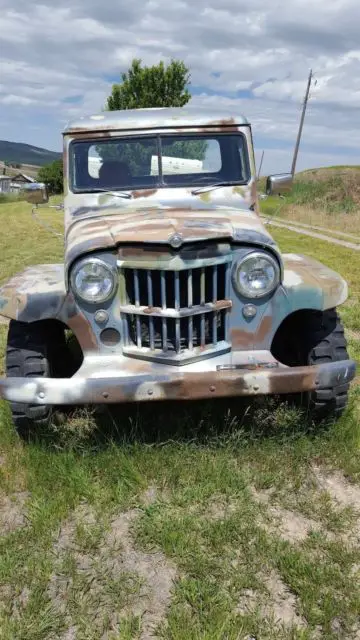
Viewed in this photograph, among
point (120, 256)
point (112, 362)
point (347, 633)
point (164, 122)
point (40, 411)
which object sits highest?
point (164, 122)

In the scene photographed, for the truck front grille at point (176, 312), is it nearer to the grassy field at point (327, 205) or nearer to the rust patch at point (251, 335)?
the rust patch at point (251, 335)

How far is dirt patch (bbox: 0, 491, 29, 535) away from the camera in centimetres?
270

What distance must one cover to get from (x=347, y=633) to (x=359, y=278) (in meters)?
6.71

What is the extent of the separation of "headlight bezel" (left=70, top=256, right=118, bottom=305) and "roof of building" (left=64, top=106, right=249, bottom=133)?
157 cm

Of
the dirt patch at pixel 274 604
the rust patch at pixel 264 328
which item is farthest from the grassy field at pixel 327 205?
the dirt patch at pixel 274 604

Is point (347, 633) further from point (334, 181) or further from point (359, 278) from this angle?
point (334, 181)

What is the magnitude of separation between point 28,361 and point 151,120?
6.63ft

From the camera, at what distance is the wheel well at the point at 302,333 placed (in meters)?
3.34

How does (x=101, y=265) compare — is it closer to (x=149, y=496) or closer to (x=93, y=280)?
(x=93, y=280)

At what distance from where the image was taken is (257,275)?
3047 mm

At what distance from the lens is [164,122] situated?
4129 millimetres

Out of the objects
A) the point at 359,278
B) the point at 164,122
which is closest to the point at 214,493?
the point at 164,122

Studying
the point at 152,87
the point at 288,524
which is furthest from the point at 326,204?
the point at 288,524

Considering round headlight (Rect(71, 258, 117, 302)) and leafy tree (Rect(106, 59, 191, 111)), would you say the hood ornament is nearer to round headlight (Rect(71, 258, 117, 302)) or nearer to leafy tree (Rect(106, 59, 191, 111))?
round headlight (Rect(71, 258, 117, 302))
